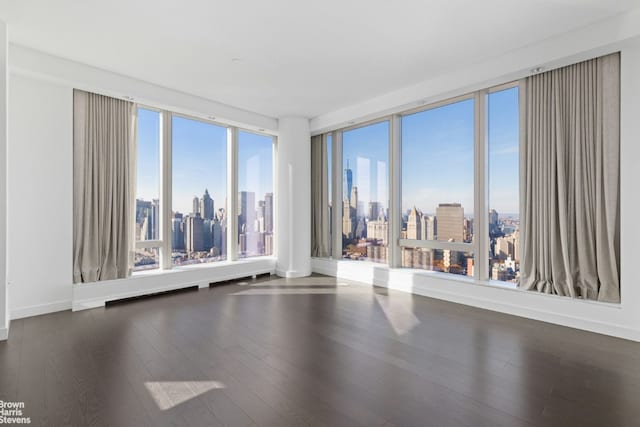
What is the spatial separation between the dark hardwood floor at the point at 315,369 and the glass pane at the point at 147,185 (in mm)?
1163

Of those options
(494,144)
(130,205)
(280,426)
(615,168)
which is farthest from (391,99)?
(280,426)

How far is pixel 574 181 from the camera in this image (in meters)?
3.40

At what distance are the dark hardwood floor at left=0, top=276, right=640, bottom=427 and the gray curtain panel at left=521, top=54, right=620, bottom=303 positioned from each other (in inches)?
24.5

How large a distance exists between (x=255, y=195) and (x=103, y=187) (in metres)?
2.54

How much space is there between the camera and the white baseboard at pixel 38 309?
11.6 ft

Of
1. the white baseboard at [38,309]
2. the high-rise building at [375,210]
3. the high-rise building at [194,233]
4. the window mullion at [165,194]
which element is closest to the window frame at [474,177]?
the high-rise building at [375,210]

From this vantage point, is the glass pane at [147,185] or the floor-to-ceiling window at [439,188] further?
the glass pane at [147,185]

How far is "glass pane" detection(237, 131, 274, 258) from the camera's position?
19.6 ft

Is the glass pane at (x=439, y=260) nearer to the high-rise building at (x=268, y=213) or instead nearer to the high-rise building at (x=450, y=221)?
the high-rise building at (x=450, y=221)

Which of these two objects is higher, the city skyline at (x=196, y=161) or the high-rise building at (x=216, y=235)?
the city skyline at (x=196, y=161)

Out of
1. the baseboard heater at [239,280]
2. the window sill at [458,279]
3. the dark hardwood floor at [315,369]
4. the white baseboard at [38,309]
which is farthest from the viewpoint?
the baseboard heater at [239,280]

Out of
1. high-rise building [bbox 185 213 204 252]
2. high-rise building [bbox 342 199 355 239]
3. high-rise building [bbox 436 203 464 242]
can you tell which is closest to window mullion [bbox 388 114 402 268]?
high-rise building [bbox 436 203 464 242]

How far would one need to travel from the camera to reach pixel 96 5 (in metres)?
2.72

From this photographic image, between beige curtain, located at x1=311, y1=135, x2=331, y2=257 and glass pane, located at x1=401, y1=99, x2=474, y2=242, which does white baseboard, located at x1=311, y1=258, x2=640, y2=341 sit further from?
beige curtain, located at x1=311, y1=135, x2=331, y2=257
